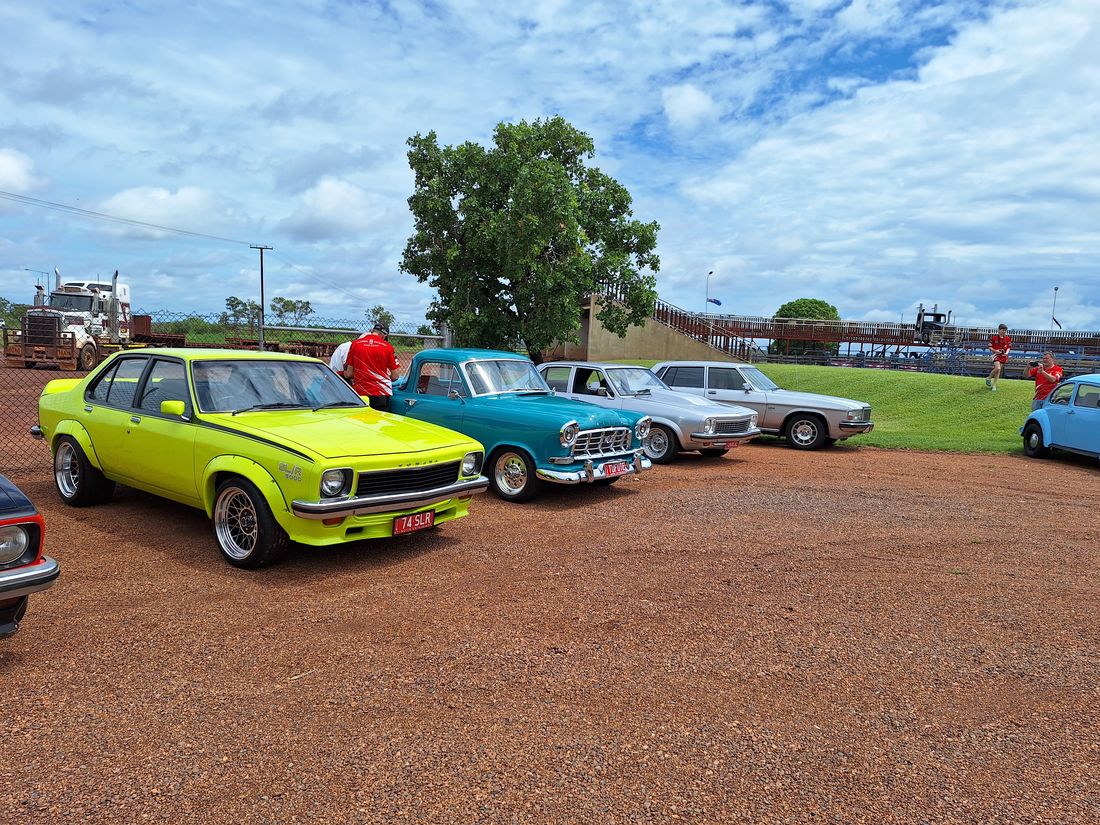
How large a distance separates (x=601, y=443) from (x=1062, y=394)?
375 inches

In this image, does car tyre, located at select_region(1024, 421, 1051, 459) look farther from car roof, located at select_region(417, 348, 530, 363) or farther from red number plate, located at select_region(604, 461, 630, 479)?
car roof, located at select_region(417, 348, 530, 363)

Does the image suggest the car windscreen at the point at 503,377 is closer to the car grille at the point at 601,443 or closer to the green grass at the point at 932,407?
the car grille at the point at 601,443

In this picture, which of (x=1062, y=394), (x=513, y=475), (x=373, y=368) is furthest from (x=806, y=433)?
(x=373, y=368)

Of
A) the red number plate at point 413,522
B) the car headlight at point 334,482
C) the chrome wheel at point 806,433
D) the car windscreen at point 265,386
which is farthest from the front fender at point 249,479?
the chrome wheel at point 806,433

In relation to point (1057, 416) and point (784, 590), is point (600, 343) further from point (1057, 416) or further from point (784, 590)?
point (784, 590)

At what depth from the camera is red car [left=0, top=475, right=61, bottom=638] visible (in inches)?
141

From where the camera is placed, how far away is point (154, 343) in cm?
3091

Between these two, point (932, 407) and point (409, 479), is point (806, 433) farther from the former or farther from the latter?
point (409, 479)

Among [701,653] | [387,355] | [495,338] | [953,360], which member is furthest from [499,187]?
[953,360]

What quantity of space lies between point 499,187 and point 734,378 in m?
7.78

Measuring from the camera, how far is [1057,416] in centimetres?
1288

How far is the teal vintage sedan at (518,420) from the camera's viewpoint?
801cm

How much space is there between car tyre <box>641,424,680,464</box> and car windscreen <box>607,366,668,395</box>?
730 millimetres

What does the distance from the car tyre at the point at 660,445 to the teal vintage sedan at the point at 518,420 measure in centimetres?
216
